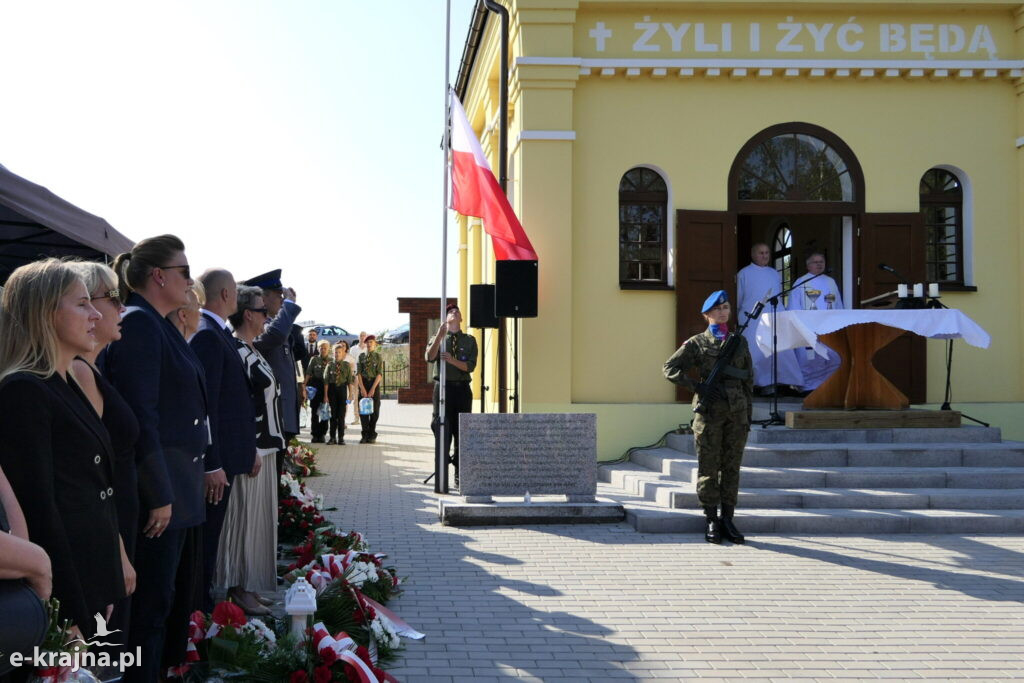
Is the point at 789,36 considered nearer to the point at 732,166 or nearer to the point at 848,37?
the point at 848,37

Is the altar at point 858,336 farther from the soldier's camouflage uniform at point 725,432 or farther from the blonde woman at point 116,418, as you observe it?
the blonde woman at point 116,418

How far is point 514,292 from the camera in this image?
34.5 ft

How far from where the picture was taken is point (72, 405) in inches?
121

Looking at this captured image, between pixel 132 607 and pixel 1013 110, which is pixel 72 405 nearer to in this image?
pixel 132 607

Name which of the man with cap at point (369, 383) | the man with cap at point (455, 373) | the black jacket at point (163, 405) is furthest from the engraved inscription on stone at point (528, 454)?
the man with cap at point (369, 383)

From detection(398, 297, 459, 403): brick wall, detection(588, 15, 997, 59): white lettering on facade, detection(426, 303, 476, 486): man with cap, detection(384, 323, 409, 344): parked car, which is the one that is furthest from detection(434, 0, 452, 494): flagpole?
detection(384, 323, 409, 344): parked car

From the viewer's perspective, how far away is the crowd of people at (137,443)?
2.90 meters

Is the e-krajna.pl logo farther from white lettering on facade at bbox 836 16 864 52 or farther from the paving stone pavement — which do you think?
white lettering on facade at bbox 836 16 864 52

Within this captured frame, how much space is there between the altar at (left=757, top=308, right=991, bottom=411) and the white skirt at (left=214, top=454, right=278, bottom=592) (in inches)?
237

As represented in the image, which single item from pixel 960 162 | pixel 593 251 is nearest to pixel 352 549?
pixel 593 251

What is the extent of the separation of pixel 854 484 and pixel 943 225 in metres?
4.94

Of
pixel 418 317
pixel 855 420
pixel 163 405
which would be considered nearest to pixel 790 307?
pixel 855 420

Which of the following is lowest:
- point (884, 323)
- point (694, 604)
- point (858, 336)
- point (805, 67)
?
point (694, 604)

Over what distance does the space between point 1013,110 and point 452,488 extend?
Result: 862 cm
